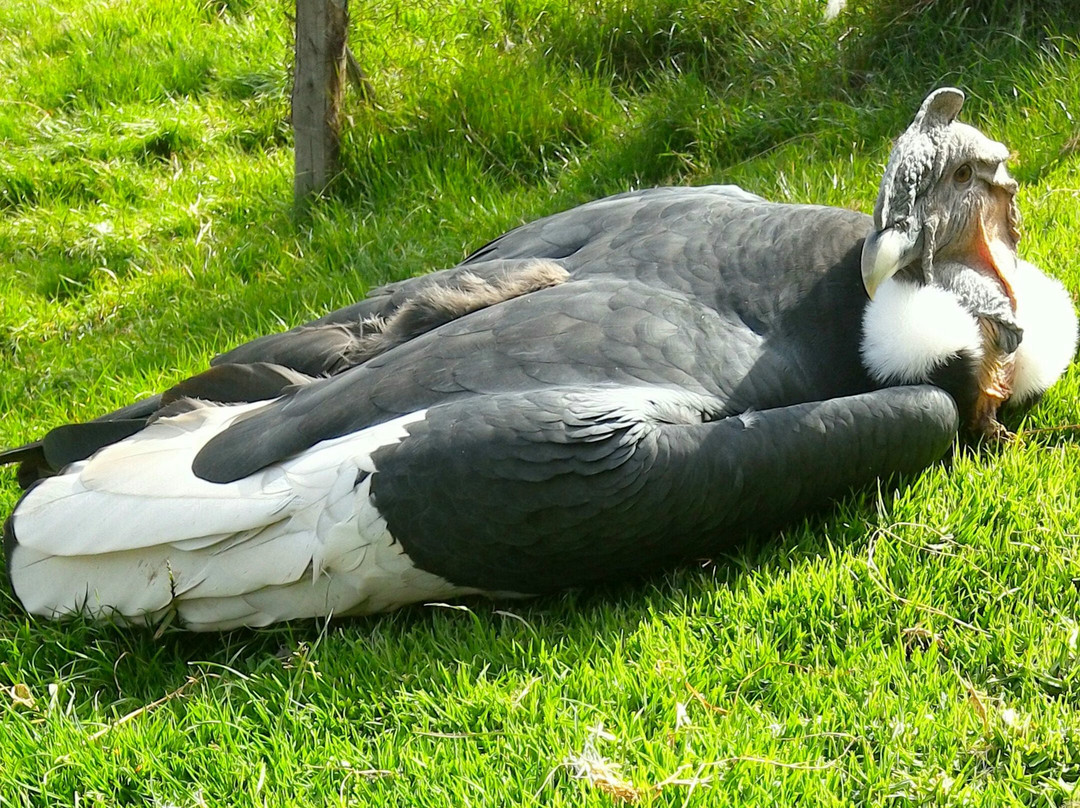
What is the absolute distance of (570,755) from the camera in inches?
109

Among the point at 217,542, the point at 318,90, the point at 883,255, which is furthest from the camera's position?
the point at 318,90

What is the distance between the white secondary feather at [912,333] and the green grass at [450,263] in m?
0.32

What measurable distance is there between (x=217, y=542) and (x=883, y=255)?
6.16 feet

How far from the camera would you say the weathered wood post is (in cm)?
564

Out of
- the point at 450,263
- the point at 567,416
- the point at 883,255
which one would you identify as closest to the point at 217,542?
the point at 567,416

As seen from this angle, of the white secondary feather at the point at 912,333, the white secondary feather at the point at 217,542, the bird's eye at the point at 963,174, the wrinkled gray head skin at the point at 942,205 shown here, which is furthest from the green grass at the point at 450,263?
the bird's eye at the point at 963,174

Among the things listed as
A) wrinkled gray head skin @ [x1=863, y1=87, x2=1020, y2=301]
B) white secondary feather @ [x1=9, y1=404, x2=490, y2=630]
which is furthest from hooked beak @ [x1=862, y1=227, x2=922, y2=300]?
white secondary feather @ [x1=9, y1=404, x2=490, y2=630]

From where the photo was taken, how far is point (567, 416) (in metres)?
3.06

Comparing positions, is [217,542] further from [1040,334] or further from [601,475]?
[1040,334]

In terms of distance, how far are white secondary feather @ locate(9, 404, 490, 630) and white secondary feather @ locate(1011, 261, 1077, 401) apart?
178 centimetres

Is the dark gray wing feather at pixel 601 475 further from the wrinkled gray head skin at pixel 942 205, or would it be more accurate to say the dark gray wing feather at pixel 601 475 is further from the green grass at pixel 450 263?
the wrinkled gray head skin at pixel 942 205

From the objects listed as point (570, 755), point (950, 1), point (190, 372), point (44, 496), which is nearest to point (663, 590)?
point (570, 755)

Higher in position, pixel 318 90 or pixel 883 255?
pixel 318 90

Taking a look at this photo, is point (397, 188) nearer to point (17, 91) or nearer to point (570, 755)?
point (17, 91)
